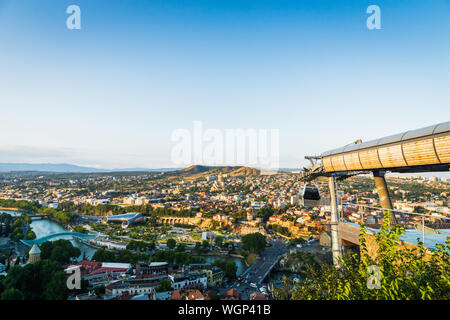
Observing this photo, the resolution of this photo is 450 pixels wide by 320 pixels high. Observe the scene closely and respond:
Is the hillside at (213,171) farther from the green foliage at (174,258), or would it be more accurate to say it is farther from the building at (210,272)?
the building at (210,272)

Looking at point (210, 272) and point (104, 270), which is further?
point (210, 272)

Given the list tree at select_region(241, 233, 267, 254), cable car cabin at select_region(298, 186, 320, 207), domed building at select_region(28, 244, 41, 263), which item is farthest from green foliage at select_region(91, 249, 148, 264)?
cable car cabin at select_region(298, 186, 320, 207)

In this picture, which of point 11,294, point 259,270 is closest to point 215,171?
point 259,270

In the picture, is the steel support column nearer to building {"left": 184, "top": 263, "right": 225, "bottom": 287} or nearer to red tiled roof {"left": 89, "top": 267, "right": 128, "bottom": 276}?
building {"left": 184, "top": 263, "right": 225, "bottom": 287}

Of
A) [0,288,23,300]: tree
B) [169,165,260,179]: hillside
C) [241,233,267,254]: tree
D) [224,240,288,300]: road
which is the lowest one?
[224,240,288,300]: road

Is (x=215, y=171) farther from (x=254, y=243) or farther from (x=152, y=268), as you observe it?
(x=152, y=268)

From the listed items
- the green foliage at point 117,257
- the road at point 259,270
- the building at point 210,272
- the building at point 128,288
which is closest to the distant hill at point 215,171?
the road at point 259,270
